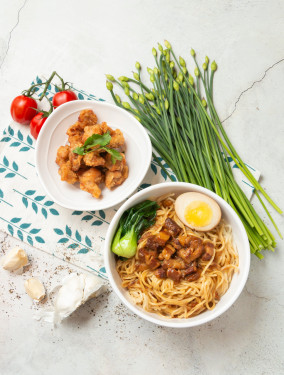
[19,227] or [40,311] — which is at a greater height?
[19,227]

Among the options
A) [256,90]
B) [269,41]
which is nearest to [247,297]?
[256,90]

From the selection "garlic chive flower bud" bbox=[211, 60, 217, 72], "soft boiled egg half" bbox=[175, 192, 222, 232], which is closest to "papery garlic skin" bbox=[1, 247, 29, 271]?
"soft boiled egg half" bbox=[175, 192, 222, 232]

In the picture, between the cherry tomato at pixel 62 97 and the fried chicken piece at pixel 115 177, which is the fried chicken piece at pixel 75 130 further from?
the fried chicken piece at pixel 115 177

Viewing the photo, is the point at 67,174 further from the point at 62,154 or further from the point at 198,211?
the point at 198,211

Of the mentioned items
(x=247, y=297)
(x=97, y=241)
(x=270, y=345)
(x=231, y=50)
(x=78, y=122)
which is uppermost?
(x=231, y=50)

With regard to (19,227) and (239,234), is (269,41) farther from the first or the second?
(19,227)

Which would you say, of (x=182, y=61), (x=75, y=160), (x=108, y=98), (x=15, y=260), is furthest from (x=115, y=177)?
(x=182, y=61)

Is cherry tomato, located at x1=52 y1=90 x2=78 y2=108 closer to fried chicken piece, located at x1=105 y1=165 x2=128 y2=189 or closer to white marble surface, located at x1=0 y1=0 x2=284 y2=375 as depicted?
white marble surface, located at x1=0 y1=0 x2=284 y2=375
